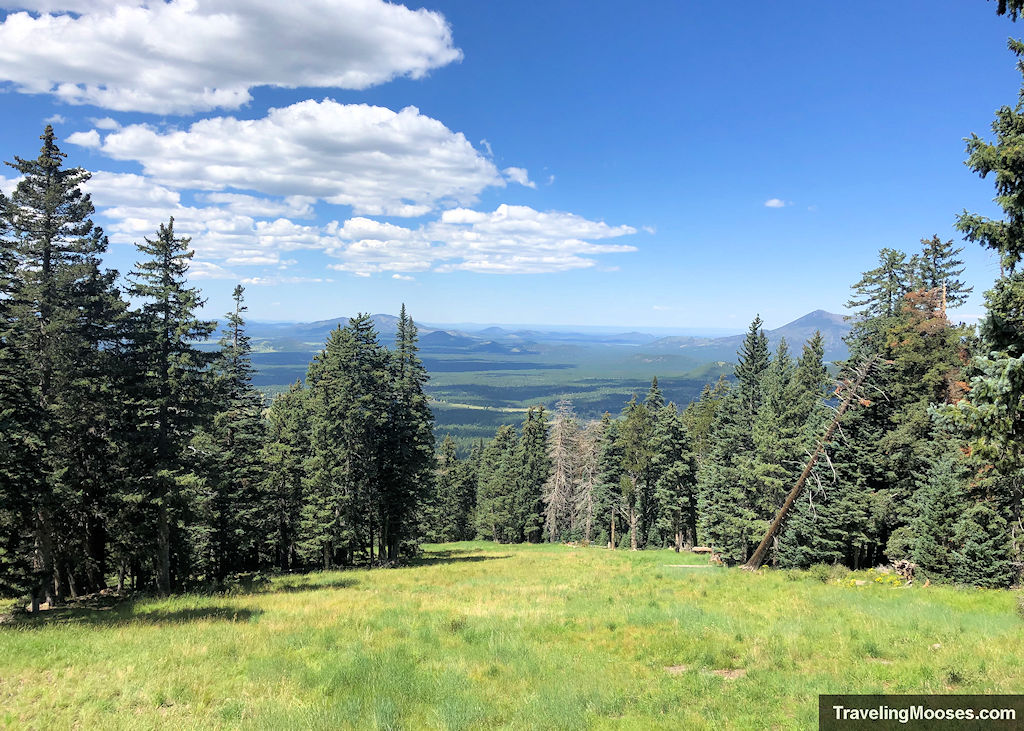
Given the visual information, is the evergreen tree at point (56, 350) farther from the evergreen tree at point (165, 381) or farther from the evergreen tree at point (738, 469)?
the evergreen tree at point (738, 469)

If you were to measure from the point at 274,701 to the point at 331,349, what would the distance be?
88.1ft

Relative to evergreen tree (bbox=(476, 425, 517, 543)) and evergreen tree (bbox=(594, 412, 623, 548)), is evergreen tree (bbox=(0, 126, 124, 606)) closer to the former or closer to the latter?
evergreen tree (bbox=(594, 412, 623, 548))

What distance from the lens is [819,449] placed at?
86.7ft

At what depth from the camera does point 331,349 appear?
33.6 m

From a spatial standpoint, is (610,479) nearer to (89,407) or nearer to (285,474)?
(285,474)

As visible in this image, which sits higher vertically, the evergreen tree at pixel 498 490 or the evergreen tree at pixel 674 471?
the evergreen tree at pixel 674 471

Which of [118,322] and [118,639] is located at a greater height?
[118,322]

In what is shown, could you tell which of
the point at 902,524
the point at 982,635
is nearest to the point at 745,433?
the point at 902,524

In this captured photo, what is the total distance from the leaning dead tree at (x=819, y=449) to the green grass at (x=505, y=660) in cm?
845

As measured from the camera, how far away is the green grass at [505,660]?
829cm

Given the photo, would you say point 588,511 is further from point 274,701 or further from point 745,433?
point 274,701

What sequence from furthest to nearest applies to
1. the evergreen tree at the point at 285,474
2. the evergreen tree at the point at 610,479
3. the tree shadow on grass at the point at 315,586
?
the evergreen tree at the point at 610,479 < the evergreen tree at the point at 285,474 < the tree shadow on grass at the point at 315,586

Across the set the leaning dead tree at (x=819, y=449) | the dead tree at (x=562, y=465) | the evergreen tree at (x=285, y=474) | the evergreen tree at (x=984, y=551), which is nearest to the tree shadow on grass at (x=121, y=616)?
the evergreen tree at (x=285, y=474)

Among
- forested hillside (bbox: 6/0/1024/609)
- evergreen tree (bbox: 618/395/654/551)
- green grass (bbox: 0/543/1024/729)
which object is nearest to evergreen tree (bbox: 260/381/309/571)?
forested hillside (bbox: 6/0/1024/609)
